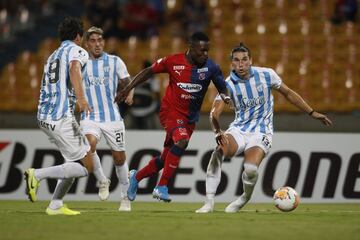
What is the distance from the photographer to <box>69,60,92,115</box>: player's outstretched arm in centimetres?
934

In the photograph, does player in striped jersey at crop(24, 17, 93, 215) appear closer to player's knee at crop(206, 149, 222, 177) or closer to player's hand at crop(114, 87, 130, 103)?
player's hand at crop(114, 87, 130, 103)

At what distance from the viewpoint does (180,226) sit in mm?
8609

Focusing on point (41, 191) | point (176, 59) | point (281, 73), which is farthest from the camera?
point (281, 73)

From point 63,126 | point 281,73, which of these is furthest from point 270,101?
point 281,73

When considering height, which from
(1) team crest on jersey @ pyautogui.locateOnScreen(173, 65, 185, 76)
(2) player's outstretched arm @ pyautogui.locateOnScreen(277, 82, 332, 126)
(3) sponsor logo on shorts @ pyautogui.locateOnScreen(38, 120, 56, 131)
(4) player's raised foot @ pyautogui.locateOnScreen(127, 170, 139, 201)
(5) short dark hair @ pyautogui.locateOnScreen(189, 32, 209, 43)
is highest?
(5) short dark hair @ pyautogui.locateOnScreen(189, 32, 209, 43)

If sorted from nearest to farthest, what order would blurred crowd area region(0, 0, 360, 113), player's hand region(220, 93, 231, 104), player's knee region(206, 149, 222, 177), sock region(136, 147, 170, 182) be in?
1. player's hand region(220, 93, 231, 104)
2. player's knee region(206, 149, 222, 177)
3. sock region(136, 147, 170, 182)
4. blurred crowd area region(0, 0, 360, 113)

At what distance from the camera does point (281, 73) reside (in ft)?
57.3

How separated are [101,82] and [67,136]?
1743 millimetres

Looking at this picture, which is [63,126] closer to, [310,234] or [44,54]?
[310,234]

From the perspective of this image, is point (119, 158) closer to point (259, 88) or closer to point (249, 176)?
point (249, 176)

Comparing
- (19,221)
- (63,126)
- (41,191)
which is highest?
(63,126)

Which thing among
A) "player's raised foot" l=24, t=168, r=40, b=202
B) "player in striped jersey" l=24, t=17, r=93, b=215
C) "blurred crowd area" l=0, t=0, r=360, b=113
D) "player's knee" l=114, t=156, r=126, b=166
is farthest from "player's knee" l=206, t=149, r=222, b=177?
"blurred crowd area" l=0, t=0, r=360, b=113

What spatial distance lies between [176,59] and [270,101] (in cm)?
122

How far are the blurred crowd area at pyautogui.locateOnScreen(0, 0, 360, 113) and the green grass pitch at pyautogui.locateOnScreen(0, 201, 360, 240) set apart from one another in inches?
283
